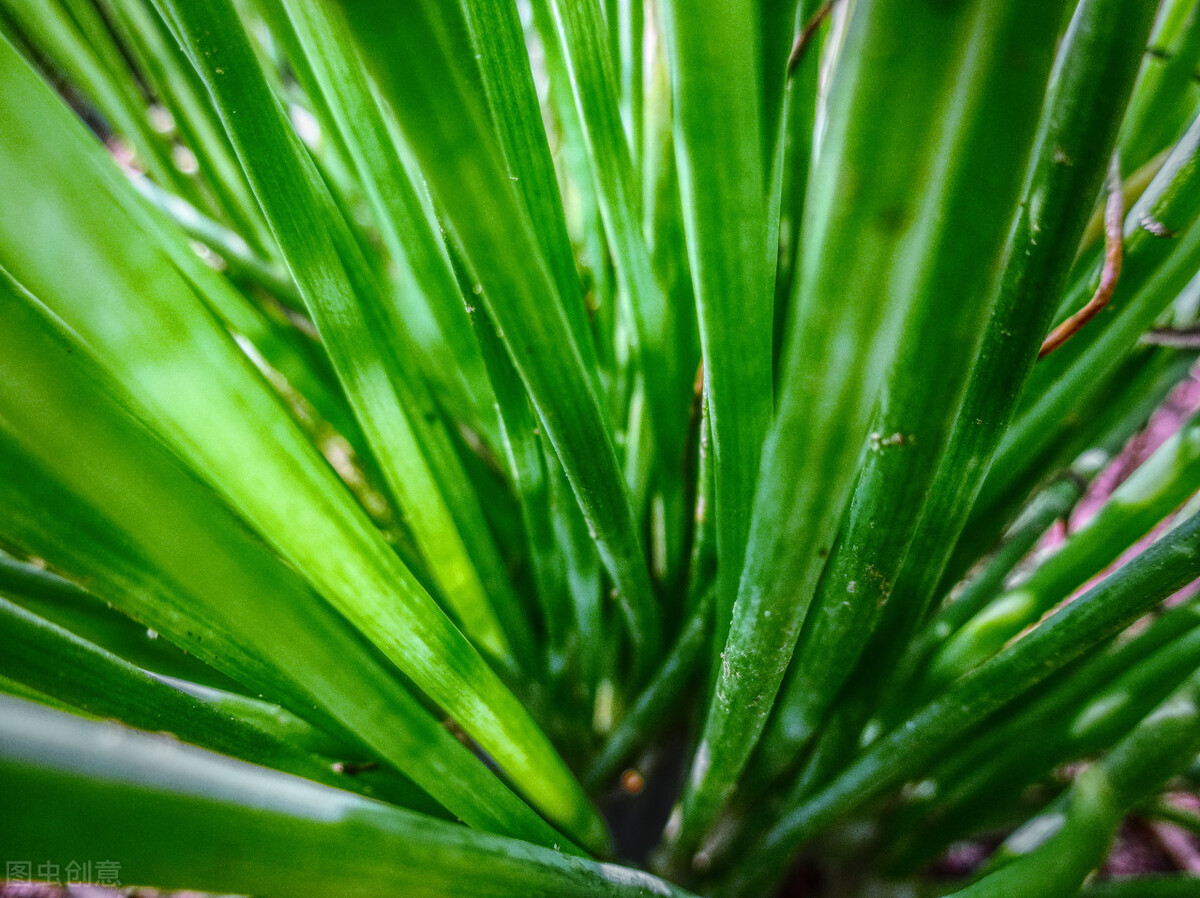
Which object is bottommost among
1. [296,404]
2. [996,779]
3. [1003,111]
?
[996,779]

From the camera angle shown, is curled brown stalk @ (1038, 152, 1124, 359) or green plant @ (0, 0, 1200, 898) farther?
curled brown stalk @ (1038, 152, 1124, 359)

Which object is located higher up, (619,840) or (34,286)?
(34,286)

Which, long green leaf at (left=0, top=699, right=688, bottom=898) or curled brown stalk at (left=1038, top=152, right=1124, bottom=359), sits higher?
curled brown stalk at (left=1038, top=152, right=1124, bottom=359)

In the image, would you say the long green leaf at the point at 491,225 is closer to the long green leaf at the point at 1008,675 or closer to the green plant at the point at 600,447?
the green plant at the point at 600,447

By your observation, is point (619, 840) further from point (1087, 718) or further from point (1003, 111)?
point (1003, 111)

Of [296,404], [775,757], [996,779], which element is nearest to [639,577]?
[775,757]

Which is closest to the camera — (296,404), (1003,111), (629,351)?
(1003,111)

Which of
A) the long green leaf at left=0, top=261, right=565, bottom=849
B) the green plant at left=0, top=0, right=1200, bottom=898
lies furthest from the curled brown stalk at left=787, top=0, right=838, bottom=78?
→ the long green leaf at left=0, top=261, right=565, bottom=849

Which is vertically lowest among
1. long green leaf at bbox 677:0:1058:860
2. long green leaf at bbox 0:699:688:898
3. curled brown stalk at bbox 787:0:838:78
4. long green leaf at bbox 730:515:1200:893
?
long green leaf at bbox 730:515:1200:893

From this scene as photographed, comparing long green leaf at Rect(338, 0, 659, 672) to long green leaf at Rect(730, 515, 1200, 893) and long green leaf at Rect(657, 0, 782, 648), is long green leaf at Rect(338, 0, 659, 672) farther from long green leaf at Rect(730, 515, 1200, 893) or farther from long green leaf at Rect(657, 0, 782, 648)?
long green leaf at Rect(730, 515, 1200, 893)
